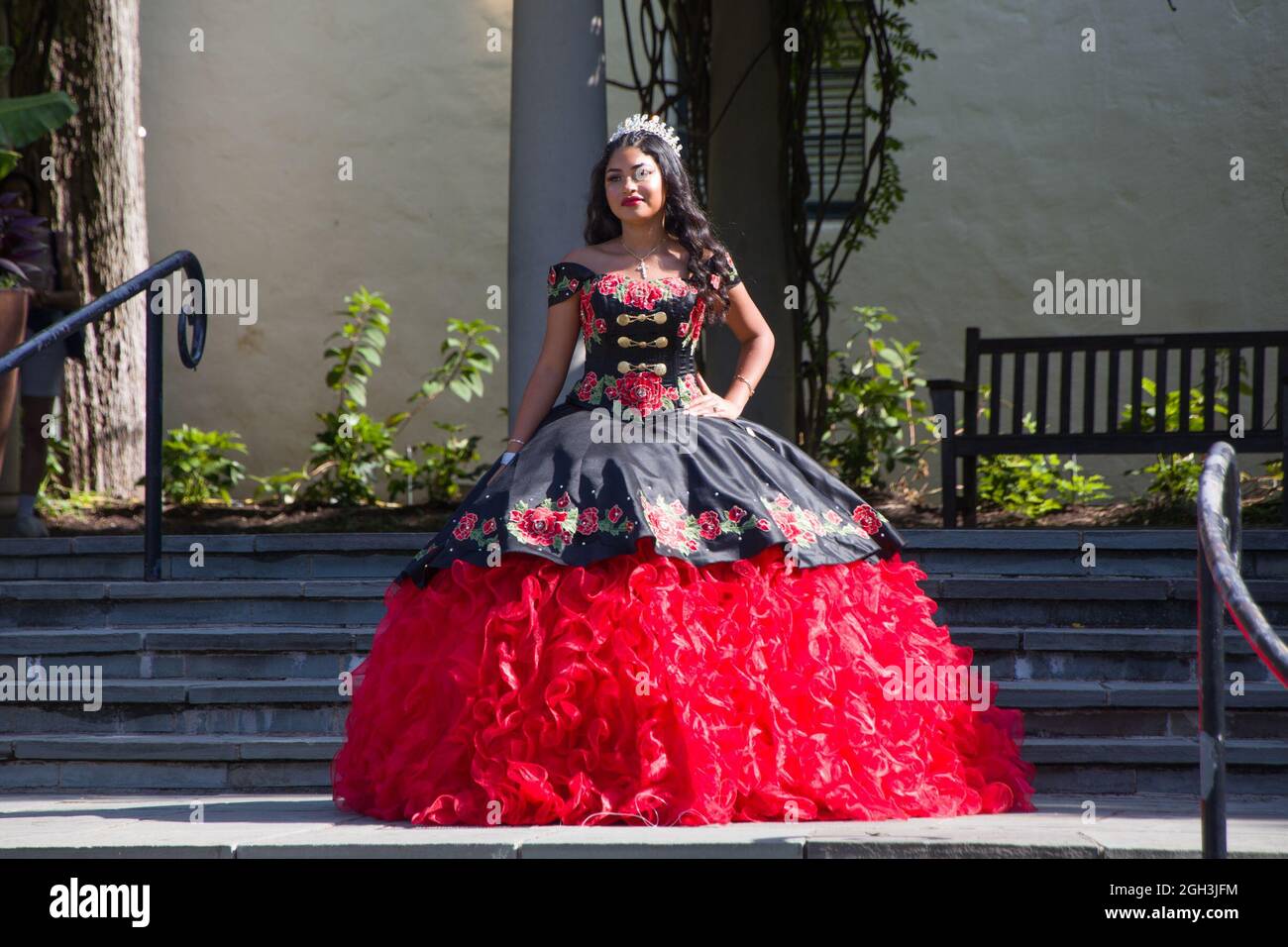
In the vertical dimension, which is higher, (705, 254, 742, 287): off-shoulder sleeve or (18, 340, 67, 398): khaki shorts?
(705, 254, 742, 287): off-shoulder sleeve

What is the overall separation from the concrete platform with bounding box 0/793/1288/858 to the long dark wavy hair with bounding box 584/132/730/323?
163cm

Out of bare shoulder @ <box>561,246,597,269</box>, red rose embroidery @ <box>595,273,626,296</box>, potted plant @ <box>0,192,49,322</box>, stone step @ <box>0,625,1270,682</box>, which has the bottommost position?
stone step @ <box>0,625,1270,682</box>

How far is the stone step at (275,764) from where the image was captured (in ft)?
15.1

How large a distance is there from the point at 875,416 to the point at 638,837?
5.36 m

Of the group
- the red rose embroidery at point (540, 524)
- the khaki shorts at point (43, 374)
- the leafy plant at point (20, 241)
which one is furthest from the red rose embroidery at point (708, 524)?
the leafy plant at point (20, 241)

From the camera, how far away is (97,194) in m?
8.53

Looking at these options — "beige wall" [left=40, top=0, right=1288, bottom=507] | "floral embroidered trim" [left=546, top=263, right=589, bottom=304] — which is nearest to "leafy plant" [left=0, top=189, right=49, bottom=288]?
"beige wall" [left=40, top=0, right=1288, bottom=507]

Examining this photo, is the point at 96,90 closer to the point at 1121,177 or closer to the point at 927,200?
the point at 927,200

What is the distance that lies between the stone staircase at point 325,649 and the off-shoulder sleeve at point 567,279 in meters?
1.42

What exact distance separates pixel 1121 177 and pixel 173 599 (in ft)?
19.7

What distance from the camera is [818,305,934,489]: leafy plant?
852cm

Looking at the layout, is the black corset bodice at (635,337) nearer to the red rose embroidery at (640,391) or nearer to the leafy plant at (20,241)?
the red rose embroidery at (640,391)

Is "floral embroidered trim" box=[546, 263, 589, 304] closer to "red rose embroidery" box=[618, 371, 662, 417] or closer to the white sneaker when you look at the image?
"red rose embroidery" box=[618, 371, 662, 417]

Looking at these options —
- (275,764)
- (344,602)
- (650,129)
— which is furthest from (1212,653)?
(344,602)
